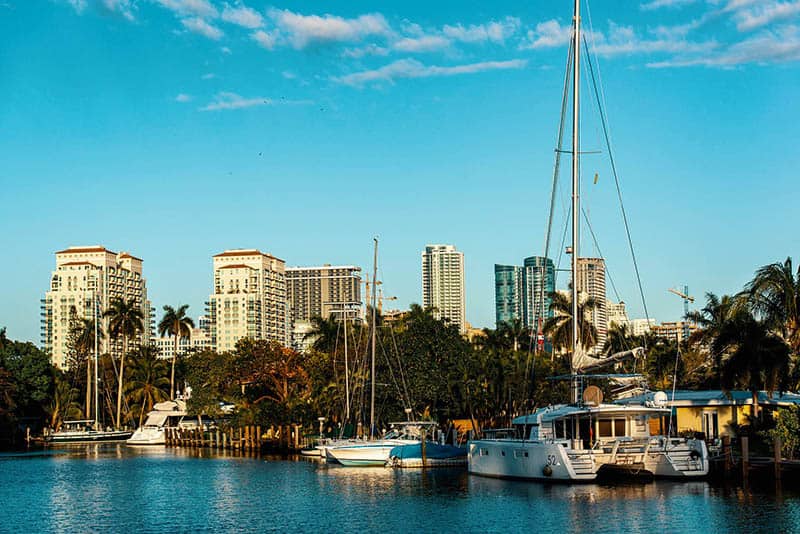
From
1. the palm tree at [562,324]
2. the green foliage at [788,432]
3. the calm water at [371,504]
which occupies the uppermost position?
the palm tree at [562,324]

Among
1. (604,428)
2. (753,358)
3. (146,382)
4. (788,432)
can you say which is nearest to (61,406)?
(146,382)

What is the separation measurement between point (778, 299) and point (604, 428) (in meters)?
17.5

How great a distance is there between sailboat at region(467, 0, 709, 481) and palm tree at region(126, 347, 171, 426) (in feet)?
236

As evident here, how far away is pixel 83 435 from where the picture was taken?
339ft

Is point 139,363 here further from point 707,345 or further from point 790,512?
point 790,512

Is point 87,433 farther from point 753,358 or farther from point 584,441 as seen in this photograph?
point 753,358

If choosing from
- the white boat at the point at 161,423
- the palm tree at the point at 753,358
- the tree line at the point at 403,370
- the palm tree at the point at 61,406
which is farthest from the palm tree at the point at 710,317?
the palm tree at the point at 61,406

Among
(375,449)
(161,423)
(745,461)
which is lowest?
(375,449)

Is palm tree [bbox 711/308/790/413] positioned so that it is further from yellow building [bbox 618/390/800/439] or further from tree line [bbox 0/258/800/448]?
yellow building [bbox 618/390/800/439]

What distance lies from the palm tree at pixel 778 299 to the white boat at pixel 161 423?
58722 millimetres

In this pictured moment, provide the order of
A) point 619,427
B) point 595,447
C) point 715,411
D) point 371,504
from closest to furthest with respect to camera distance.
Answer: point 371,504
point 595,447
point 619,427
point 715,411

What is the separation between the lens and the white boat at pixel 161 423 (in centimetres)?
9981

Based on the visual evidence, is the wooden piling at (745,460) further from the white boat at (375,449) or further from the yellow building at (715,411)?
the white boat at (375,449)

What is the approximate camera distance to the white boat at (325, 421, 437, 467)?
60.6m
